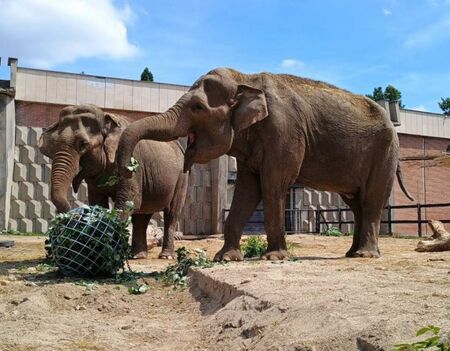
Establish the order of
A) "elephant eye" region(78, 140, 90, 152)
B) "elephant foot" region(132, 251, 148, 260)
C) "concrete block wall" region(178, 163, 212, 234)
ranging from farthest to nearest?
"concrete block wall" region(178, 163, 212, 234) → "elephant foot" region(132, 251, 148, 260) → "elephant eye" region(78, 140, 90, 152)

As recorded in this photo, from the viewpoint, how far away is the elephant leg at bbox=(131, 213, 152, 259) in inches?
415

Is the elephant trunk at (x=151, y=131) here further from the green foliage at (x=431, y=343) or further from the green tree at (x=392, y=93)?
the green tree at (x=392, y=93)

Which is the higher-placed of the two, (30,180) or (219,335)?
(30,180)

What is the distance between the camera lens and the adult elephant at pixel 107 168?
27.8ft

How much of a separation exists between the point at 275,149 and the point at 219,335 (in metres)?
3.84

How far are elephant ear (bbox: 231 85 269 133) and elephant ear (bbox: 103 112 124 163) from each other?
2.41 metres

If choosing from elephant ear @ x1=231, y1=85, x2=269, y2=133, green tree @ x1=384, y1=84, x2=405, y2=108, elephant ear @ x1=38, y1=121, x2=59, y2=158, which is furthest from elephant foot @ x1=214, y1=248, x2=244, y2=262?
green tree @ x1=384, y1=84, x2=405, y2=108

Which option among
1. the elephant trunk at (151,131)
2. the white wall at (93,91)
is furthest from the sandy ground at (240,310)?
the white wall at (93,91)

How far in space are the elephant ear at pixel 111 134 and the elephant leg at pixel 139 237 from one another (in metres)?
1.96

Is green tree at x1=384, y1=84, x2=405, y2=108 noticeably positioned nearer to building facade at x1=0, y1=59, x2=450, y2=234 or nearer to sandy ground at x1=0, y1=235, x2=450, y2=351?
building facade at x1=0, y1=59, x2=450, y2=234

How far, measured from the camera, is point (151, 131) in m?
6.93

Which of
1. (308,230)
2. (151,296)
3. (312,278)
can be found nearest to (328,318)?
(312,278)

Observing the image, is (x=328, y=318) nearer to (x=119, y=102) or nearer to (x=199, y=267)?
(x=199, y=267)

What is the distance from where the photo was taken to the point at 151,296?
6305 mm
